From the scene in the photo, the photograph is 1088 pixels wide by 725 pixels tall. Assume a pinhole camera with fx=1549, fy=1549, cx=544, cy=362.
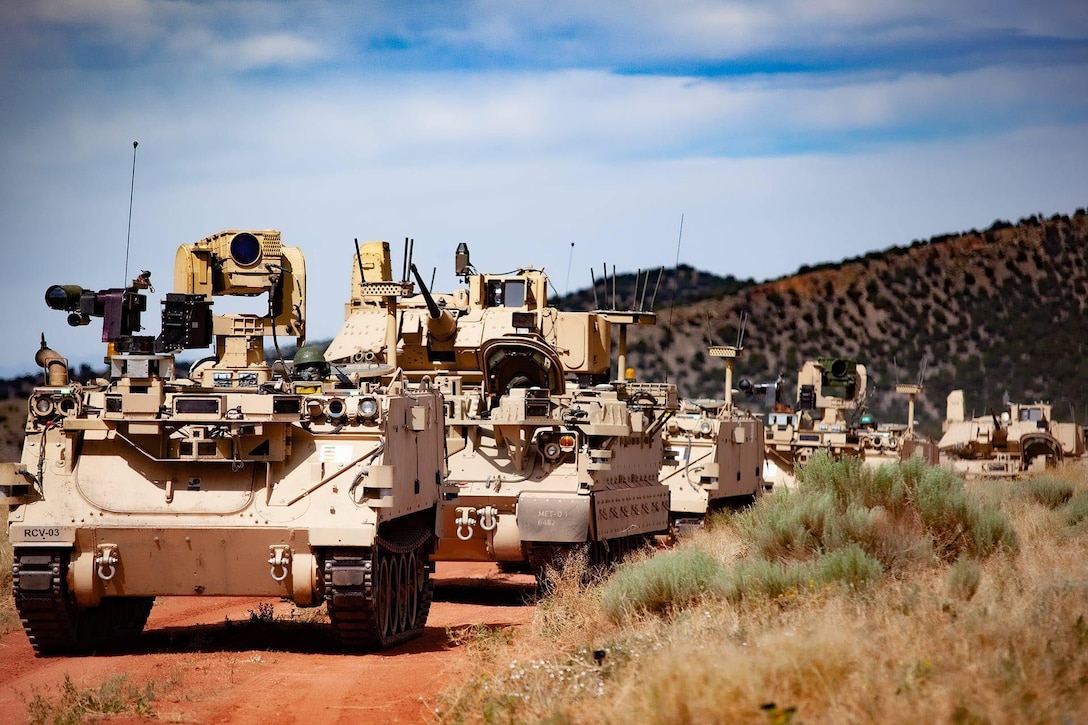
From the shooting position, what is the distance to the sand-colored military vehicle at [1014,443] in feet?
112

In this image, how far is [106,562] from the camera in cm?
1223

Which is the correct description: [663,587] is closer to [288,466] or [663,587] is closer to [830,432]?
[288,466]

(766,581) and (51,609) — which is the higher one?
(766,581)

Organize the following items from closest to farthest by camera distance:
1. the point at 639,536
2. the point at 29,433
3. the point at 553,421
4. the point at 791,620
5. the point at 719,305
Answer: the point at 791,620, the point at 29,433, the point at 553,421, the point at 639,536, the point at 719,305

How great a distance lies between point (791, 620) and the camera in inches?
362

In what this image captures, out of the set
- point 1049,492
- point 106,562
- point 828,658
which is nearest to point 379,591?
point 106,562

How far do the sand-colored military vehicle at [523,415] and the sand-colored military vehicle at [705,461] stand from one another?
1663 mm

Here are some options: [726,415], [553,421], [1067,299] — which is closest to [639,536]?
[553,421]

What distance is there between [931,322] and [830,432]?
1702 inches

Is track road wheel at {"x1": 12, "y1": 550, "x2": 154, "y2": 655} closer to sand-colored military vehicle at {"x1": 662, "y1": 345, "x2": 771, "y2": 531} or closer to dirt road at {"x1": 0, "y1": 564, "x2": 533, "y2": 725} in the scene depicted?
dirt road at {"x1": 0, "y1": 564, "x2": 533, "y2": 725}

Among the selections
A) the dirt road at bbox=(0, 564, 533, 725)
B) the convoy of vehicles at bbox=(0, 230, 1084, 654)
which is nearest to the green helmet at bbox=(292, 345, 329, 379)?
the convoy of vehicles at bbox=(0, 230, 1084, 654)

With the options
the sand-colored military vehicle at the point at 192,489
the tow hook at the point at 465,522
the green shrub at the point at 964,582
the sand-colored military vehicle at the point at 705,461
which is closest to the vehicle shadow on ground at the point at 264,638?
the sand-colored military vehicle at the point at 192,489

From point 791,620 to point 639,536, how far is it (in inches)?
388

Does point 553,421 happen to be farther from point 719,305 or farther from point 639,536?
point 719,305
